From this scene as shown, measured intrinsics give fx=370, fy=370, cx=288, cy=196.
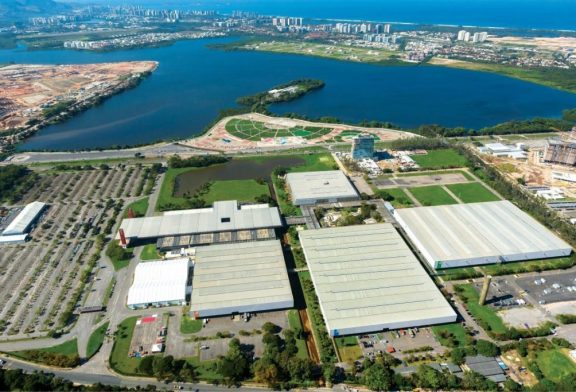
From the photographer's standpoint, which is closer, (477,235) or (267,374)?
(267,374)

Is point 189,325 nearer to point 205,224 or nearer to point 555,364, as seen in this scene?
point 205,224

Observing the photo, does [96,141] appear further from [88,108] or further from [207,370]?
[207,370]

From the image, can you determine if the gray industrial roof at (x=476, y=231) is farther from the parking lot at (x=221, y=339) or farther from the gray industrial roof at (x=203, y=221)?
the parking lot at (x=221, y=339)

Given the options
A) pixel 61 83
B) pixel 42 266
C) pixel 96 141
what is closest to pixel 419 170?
pixel 42 266

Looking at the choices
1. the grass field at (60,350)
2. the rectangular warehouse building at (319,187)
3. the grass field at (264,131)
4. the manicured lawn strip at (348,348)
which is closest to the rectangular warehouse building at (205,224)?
the rectangular warehouse building at (319,187)

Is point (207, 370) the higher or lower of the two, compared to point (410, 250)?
lower

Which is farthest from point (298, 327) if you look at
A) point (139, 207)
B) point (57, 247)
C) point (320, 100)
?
point (320, 100)

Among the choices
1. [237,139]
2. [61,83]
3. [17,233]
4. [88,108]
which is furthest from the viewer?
[61,83]
